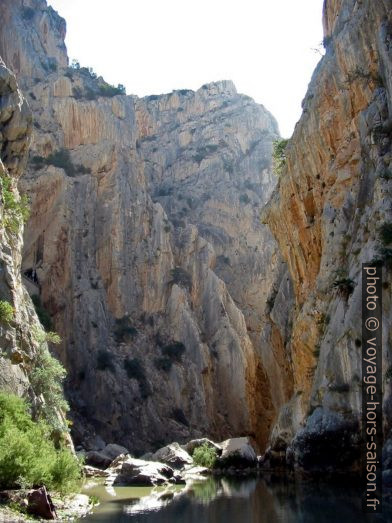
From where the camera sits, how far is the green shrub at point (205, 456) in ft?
132

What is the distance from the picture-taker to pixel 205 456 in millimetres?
40750

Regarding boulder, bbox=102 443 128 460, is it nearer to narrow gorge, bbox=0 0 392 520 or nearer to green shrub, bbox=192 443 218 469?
narrow gorge, bbox=0 0 392 520

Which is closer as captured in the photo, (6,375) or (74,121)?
(6,375)

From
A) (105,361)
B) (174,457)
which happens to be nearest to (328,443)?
(174,457)

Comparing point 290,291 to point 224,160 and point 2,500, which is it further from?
point 224,160

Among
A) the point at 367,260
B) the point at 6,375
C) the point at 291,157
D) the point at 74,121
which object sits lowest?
the point at 6,375

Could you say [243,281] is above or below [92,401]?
above

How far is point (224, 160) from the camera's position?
92.3 metres

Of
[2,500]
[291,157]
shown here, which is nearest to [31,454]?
[2,500]

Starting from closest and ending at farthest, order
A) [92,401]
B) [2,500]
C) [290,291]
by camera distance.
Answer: [2,500] < [290,291] < [92,401]

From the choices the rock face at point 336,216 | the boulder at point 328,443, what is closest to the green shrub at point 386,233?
the rock face at point 336,216

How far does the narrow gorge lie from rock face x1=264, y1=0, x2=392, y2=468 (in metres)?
0.11

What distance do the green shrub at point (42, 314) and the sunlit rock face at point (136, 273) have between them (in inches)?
85.1

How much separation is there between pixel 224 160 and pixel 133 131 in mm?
19968
